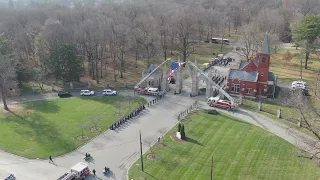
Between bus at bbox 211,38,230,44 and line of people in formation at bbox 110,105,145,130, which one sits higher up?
bus at bbox 211,38,230,44

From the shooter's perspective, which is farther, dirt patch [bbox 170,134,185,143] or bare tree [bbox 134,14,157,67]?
bare tree [bbox 134,14,157,67]

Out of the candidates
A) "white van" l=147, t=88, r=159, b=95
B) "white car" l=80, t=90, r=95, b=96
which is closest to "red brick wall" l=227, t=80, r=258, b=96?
"white van" l=147, t=88, r=159, b=95

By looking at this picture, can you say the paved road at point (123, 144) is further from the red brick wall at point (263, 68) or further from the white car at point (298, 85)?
the white car at point (298, 85)

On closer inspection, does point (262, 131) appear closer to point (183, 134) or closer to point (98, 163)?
point (183, 134)

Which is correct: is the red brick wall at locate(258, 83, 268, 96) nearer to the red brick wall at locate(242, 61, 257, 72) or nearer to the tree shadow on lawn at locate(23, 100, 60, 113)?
the red brick wall at locate(242, 61, 257, 72)

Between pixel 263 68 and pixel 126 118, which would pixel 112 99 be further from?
pixel 263 68

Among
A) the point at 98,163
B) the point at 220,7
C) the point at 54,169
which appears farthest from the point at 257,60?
the point at 220,7

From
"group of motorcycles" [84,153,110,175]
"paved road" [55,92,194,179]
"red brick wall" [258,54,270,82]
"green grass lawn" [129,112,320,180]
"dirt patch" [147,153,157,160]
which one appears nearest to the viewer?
"green grass lawn" [129,112,320,180]
